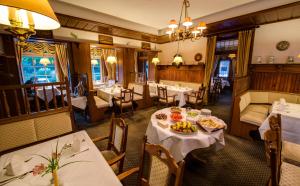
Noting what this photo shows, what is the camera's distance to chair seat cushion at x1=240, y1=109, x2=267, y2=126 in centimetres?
278

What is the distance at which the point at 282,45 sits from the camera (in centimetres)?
376

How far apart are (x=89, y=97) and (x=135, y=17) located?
118 inches

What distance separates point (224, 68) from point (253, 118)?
25.3ft

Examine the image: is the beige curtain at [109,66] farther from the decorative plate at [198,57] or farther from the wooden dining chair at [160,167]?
the wooden dining chair at [160,167]

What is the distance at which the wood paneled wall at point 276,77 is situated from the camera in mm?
3643

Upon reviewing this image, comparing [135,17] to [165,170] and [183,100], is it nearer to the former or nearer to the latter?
[183,100]

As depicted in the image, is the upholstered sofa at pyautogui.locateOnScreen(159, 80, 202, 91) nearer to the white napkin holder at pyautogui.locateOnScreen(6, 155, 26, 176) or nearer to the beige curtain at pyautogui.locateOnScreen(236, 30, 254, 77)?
the beige curtain at pyautogui.locateOnScreen(236, 30, 254, 77)

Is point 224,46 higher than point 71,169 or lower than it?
higher

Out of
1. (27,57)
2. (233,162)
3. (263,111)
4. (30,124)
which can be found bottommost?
(233,162)

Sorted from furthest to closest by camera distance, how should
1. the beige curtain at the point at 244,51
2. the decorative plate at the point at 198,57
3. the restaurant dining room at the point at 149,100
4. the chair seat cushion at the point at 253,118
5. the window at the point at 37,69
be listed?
the window at the point at 37,69 < the decorative plate at the point at 198,57 < the beige curtain at the point at 244,51 < the chair seat cushion at the point at 253,118 < the restaurant dining room at the point at 149,100

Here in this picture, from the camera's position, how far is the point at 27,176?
1.02 metres

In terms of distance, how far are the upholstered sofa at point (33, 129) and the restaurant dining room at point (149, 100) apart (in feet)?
0.04

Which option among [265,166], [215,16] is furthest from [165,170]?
[215,16]

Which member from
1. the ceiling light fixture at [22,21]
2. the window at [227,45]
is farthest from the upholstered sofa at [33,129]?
the window at [227,45]
